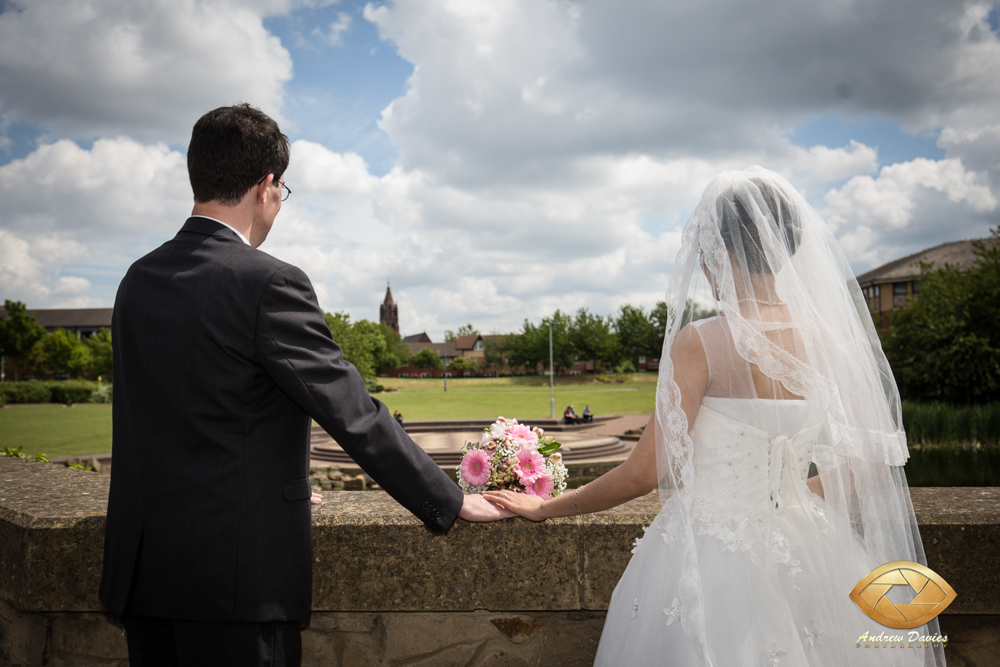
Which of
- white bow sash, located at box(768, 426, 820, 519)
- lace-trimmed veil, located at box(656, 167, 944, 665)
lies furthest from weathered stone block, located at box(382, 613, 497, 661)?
white bow sash, located at box(768, 426, 820, 519)

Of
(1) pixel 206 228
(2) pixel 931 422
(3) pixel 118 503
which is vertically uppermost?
(1) pixel 206 228

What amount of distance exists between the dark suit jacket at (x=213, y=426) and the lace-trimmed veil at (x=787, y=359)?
39.0 inches

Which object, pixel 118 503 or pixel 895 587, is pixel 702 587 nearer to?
pixel 895 587

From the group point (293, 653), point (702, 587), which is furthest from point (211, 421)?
point (702, 587)

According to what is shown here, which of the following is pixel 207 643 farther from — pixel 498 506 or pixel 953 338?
pixel 953 338

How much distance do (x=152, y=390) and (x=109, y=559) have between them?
0.48 meters

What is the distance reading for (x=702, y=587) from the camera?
1660 millimetres

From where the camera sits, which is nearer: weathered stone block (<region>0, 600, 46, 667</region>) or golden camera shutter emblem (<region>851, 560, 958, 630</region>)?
golden camera shutter emblem (<region>851, 560, 958, 630</region>)

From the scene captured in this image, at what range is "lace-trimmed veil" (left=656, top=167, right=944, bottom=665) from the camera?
5.52ft

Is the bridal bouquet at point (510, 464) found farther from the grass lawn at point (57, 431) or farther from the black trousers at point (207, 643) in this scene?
the grass lawn at point (57, 431)

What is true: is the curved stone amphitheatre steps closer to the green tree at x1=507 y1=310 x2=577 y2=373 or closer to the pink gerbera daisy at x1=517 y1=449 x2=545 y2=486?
the pink gerbera daisy at x1=517 y1=449 x2=545 y2=486

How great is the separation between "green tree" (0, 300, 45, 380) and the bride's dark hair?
82.4 metres

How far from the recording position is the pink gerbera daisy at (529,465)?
2.38 m

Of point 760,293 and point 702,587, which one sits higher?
point 760,293
